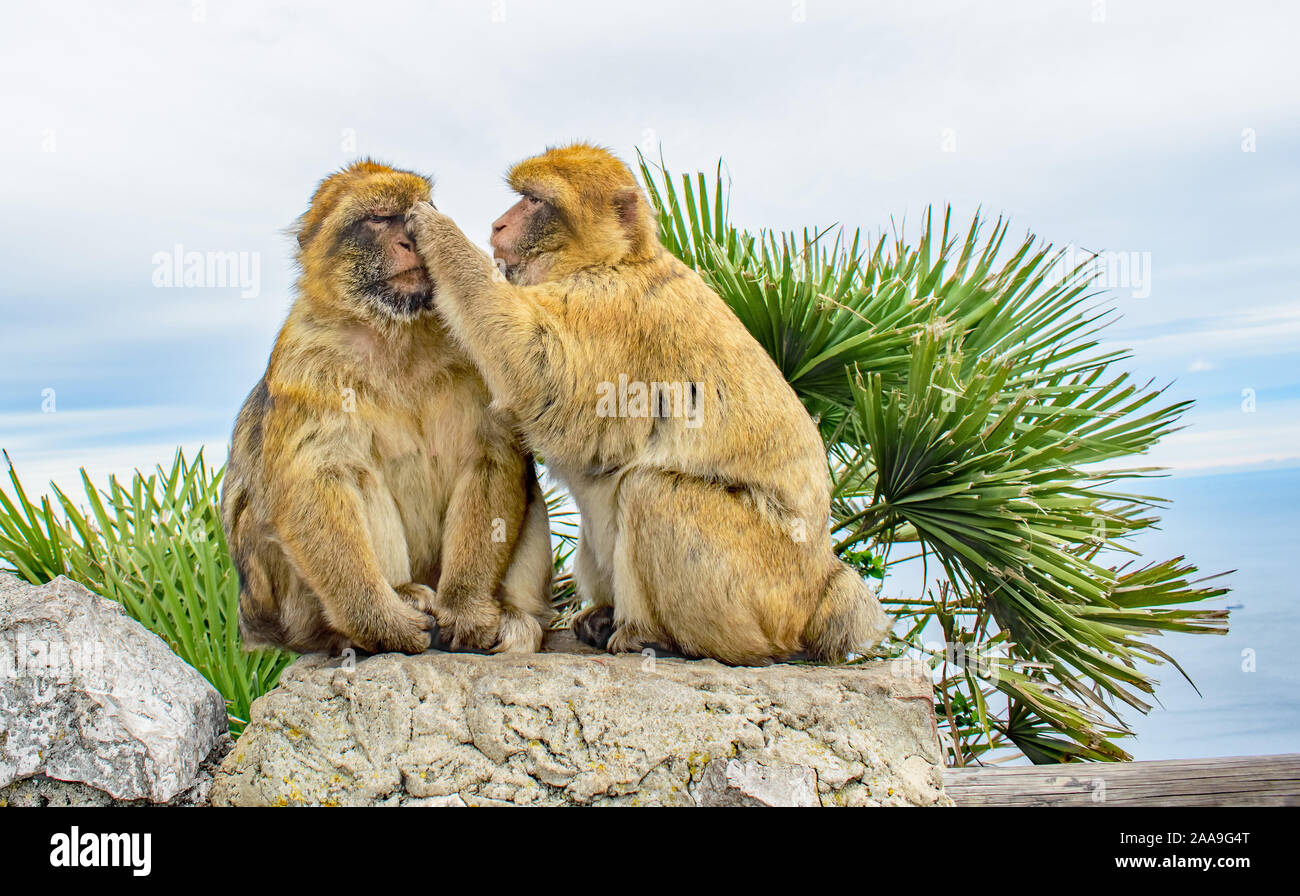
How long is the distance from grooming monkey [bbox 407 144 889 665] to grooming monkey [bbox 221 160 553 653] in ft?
0.61

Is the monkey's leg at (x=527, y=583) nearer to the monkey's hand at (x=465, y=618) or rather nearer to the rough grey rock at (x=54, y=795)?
the monkey's hand at (x=465, y=618)

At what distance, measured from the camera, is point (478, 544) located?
14.0ft

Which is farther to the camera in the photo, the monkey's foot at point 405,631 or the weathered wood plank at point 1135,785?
the weathered wood plank at point 1135,785

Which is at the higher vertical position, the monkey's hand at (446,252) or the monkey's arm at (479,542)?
the monkey's hand at (446,252)

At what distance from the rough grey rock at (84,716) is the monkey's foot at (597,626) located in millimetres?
1685

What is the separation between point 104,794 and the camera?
432 cm

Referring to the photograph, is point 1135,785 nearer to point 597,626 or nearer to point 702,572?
point 702,572

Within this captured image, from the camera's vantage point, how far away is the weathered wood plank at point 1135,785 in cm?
444

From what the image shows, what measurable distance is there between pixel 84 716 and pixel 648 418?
2.56 meters

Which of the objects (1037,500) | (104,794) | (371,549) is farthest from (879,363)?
(104,794)

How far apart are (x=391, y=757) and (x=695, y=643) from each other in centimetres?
130

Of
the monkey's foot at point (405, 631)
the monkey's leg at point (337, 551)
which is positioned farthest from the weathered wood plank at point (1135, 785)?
the monkey's leg at point (337, 551)

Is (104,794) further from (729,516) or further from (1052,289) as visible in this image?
(1052,289)

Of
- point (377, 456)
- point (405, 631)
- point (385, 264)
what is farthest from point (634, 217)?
point (405, 631)
